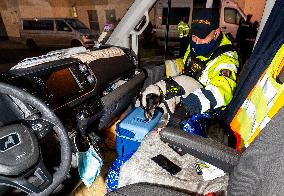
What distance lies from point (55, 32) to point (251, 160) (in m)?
13.2

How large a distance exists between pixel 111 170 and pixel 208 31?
1714 millimetres

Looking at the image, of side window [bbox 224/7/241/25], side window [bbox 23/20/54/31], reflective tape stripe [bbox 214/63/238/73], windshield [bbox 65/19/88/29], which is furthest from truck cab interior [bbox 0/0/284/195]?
side window [bbox 23/20/54/31]

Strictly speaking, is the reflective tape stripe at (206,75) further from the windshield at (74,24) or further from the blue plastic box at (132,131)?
the windshield at (74,24)

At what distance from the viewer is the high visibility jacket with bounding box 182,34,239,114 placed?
2111mm

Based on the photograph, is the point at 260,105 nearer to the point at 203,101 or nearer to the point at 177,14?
the point at 203,101

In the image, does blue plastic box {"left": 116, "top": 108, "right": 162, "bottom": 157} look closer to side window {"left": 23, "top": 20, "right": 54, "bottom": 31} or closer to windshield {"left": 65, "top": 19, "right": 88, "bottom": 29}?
windshield {"left": 65, "top": 19, "right": 88, "bottom": 29}

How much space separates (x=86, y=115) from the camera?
2.18 meters

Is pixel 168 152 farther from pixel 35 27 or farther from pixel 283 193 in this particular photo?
pixel 35 27

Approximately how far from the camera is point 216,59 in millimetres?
2535

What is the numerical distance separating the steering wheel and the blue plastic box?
1.15 meters

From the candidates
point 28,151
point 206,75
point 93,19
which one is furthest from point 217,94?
point 93,19

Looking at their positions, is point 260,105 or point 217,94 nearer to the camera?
point 260,105

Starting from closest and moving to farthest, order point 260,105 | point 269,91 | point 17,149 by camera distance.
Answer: point 17,149 → point 269,91 → point 260,105

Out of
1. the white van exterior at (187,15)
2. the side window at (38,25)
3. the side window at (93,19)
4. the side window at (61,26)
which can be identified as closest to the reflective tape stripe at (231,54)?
the white van exterior at (187,15)
